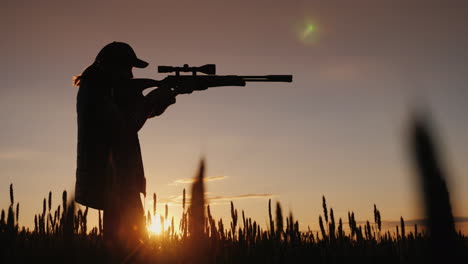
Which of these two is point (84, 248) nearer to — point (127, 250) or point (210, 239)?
point (127, 250)

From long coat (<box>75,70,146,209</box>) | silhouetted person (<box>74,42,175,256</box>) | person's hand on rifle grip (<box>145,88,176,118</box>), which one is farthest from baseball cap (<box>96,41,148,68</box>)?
person's hand on rifle grip (<box>145,88,176,118</box>)

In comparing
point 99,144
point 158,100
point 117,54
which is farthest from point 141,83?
point 99,144

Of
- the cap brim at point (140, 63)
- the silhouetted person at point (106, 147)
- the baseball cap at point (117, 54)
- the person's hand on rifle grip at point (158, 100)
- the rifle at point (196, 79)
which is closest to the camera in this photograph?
the silhouetted person at point (106, 147)

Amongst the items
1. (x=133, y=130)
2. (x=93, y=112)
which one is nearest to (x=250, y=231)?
(x=133, y=130)

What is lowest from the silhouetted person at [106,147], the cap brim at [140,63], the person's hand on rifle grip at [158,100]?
the silhouetted person at [106,147]

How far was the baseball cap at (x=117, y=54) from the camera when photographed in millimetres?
4352

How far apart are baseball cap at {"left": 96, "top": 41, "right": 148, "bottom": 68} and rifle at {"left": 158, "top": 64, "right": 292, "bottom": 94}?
2.93ft

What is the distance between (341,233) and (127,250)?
195 centimetres

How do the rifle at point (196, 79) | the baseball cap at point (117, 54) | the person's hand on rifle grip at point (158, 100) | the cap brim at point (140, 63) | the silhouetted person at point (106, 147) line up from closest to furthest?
the silhouetted person at point (106, 147), the baseball cap at point (117, 54), the cap brim at point (140, 63), the person's hand on rifle grip at point (158, 100), the rifle at point (196, 79)

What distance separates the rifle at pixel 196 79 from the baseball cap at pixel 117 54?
2.93 feet

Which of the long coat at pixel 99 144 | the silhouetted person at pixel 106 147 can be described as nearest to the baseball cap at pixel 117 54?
the silhouetted person at pixel 106 147

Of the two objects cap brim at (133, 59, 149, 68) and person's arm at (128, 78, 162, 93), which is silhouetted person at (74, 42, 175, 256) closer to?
cap brim at (133, 59, 149, 68)

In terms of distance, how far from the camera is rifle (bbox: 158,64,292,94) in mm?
5641

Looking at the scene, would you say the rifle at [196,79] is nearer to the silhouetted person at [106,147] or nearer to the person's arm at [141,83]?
the person's arm at [141,83]
